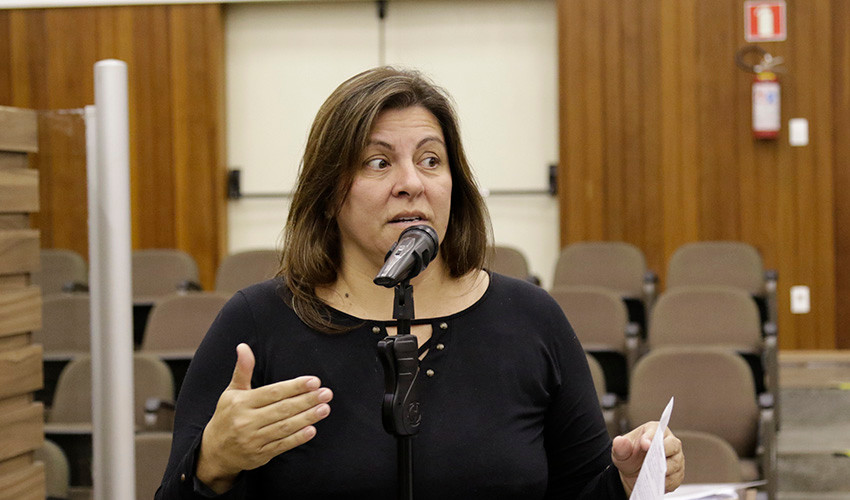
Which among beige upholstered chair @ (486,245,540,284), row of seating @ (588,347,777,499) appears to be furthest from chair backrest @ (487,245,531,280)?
row of seating @ (588,347,777,499)

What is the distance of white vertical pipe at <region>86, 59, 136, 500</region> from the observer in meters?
2.15

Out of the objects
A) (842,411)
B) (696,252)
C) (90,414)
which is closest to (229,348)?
(90,414)

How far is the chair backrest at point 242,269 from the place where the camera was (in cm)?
600

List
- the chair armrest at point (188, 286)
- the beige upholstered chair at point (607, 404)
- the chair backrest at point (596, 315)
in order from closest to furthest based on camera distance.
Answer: the beige upholstered chair at point (607, 404) < the chair backrest at point (596, 315) < the chair armrest at point (188, 286)

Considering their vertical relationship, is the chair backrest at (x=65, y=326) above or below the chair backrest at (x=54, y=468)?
above

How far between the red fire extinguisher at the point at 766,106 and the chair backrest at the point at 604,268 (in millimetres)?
1331

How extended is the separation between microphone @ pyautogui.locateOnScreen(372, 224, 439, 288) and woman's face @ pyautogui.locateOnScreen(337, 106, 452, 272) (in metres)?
0.12

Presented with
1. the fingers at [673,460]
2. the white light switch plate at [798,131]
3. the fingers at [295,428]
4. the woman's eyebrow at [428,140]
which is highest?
the white light switch plate at [798,131]

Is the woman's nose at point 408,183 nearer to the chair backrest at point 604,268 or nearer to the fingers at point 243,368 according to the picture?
the fingers at point 243,368

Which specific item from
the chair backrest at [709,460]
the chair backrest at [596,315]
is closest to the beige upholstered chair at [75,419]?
the chair backrest at [709,460]

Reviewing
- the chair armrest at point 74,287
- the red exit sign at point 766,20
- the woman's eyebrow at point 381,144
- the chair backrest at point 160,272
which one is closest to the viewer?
the woman's eyebrow at point 381,144

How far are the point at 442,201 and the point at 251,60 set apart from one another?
6035mm

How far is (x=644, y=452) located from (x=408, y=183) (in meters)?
0.52

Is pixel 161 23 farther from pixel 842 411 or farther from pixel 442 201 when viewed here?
pixel 442 201
